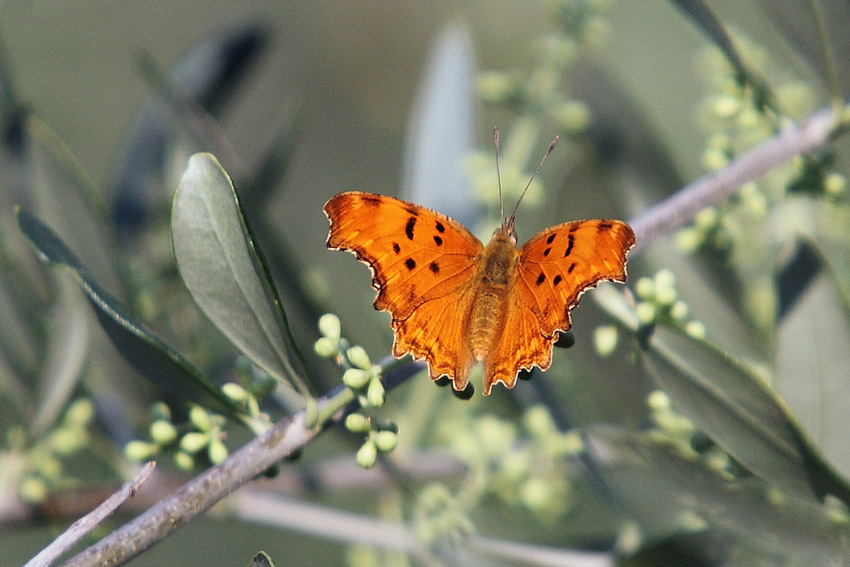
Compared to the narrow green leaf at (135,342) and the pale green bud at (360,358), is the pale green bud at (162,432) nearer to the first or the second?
the narrow green leaf at (135,342)

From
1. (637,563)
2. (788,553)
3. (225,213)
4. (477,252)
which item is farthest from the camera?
(477,252)

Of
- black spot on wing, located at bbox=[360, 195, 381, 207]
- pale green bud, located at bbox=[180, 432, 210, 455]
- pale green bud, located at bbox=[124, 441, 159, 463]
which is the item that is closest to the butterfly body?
black spot on wing, located at bbox=[360, 195, 381, 207]

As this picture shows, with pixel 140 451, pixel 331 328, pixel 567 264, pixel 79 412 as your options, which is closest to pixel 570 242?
pixel 567 264

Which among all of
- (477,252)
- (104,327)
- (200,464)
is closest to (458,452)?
(477,252)

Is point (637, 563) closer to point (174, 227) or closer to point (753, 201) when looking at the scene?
point (753, 201)

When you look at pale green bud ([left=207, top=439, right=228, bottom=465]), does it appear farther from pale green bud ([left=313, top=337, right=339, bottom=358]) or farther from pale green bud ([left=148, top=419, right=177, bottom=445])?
pale green bud ([left=313, top=337, right=339, bottom=358])

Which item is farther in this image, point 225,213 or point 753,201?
point 753,201
